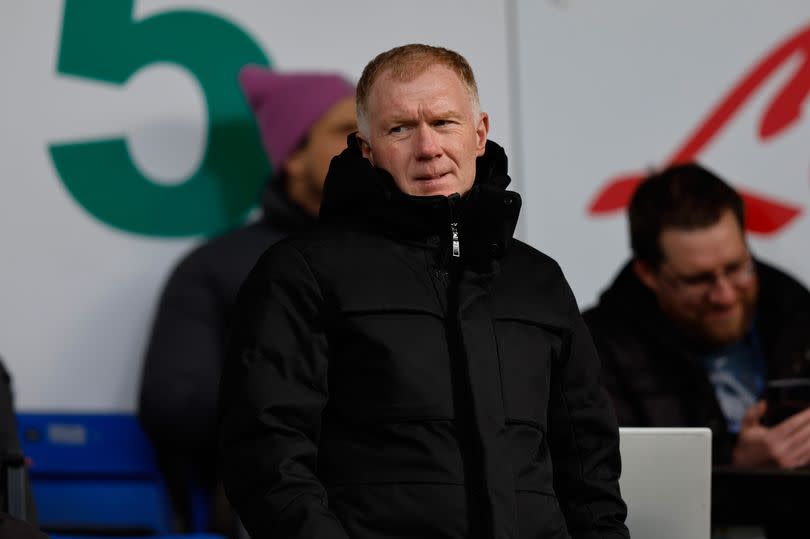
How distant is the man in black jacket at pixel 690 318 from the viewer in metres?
3.10

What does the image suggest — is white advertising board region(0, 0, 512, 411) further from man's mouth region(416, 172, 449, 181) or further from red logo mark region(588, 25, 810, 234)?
man's mouth region(416, 172, 449, 181)

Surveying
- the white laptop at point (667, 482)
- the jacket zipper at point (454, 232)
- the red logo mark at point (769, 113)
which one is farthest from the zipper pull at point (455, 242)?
the red logo mark at point (769, 113)

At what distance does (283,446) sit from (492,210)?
1.25 feet

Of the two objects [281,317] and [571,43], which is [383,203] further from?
[571,43]

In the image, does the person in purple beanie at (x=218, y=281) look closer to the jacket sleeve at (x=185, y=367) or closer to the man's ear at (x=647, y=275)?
the jacket sleeve at (x=185, y=367)

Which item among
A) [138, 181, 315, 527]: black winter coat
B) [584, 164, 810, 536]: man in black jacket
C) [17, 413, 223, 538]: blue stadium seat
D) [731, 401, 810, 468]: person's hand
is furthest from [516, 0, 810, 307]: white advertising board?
[17, 413, 223, 538]: blue stadium seat

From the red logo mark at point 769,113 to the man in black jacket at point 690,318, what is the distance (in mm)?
455

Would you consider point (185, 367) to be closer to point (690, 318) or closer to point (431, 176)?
point (690, 318)

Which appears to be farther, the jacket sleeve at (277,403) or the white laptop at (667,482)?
the white laptop at (667,482)

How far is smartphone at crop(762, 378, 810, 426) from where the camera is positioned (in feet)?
9.27

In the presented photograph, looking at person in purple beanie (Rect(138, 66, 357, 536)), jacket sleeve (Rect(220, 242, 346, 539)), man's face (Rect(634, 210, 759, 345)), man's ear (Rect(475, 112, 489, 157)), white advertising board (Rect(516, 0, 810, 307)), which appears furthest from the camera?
white advertising board (Rect(516, 0, 810, 307))

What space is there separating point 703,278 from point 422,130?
181 centimetres

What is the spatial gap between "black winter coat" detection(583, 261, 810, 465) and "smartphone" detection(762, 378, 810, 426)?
96 mm

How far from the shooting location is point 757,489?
2156 millimetres
